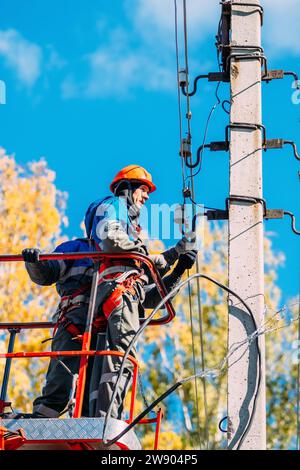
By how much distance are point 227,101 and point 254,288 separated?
1.83 metres

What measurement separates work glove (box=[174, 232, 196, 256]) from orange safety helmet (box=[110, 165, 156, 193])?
0.54 metres

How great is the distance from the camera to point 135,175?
9.02 meters

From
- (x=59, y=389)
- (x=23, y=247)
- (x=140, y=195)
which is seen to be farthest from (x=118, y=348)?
(x=23, y=247)

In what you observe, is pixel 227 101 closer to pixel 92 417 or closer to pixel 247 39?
pixel 247 39

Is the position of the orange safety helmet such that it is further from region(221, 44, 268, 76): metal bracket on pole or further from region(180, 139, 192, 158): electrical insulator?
region(221, 44, 268, 76): metal bracket on pole

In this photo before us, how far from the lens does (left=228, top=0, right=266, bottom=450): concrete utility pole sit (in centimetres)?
736

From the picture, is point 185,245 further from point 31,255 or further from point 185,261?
point 31,255

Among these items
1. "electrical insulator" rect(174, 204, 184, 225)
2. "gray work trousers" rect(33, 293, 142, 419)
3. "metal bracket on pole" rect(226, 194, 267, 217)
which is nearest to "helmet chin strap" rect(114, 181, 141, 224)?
"electrical insulator" rect(174, 204, 184, 225)

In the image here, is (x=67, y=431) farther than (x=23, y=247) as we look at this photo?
No

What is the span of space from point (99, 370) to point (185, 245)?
65.3 inches

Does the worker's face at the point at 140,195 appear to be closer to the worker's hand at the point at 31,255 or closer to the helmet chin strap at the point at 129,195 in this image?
the helmet chin strap at the point at 129,195

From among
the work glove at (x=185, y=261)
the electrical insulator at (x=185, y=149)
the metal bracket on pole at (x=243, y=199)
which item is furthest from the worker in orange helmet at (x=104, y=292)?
the metal bracket on pole at (x=243, y=199)
